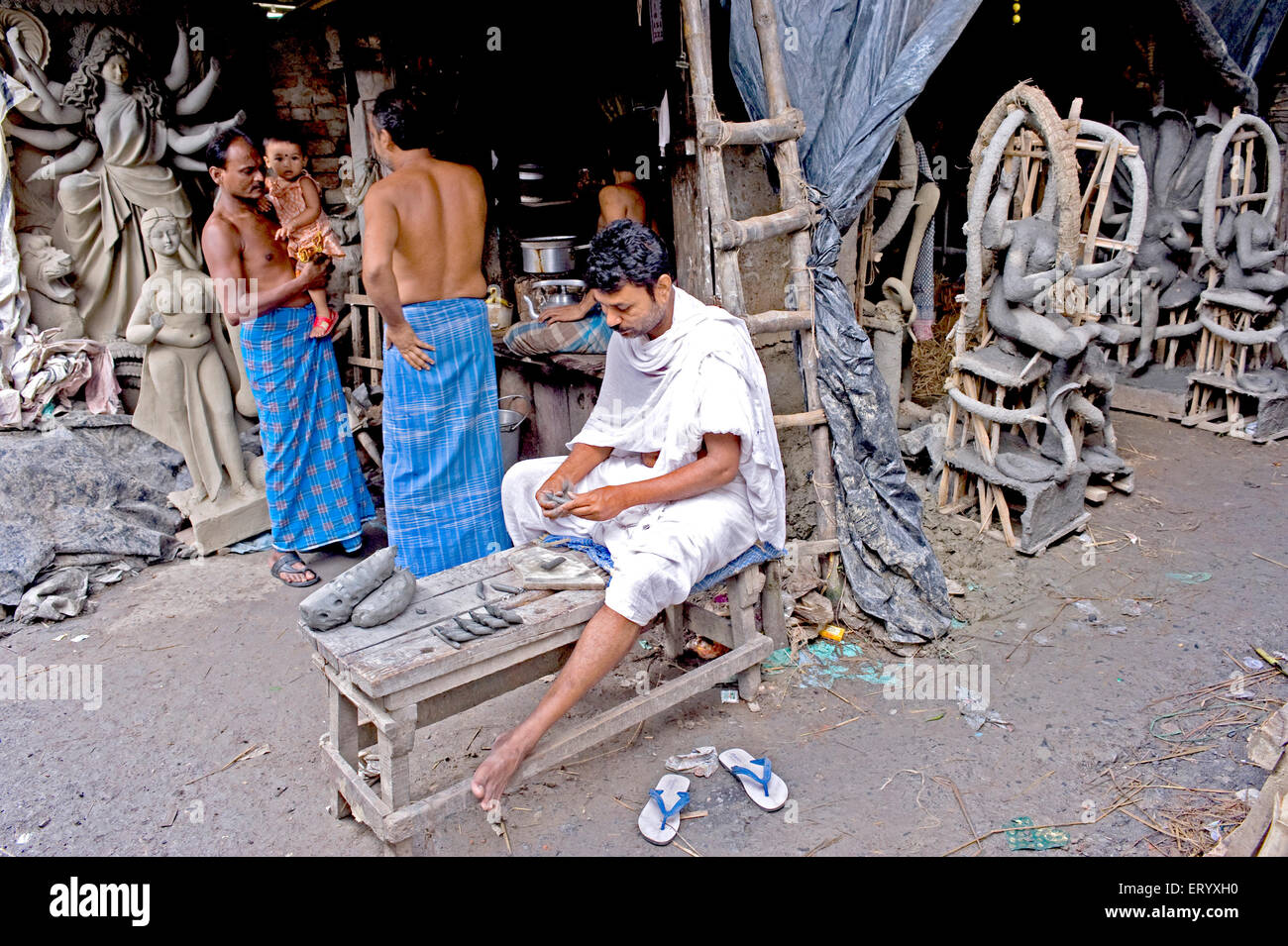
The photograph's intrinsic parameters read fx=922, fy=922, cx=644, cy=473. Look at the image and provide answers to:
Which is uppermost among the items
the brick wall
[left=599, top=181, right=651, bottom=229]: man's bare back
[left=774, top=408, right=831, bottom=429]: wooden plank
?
the brick wall

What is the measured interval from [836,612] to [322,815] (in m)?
2.17

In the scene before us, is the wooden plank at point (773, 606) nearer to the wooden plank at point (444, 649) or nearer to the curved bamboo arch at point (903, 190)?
the wooden plank at point (444, 649)

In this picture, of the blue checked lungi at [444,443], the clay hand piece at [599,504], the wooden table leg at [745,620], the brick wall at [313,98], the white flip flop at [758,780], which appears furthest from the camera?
the brick wall at [313,98]

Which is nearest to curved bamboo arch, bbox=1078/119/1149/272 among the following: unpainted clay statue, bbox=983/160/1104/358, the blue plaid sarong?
unpainted clay statue, bbox=983/160/1104/358

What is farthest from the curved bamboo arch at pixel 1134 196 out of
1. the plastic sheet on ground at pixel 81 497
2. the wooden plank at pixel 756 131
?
the plastic sheet on ground at pixel 81 497

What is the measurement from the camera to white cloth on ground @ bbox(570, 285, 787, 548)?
10.2 ft

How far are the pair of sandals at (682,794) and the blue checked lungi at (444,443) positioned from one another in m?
1.61

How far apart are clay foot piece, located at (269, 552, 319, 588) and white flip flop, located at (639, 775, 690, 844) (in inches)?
98.0

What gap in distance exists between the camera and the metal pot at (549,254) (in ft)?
17.8

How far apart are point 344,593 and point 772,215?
7.18ft

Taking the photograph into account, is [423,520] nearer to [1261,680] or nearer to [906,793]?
[906,793]

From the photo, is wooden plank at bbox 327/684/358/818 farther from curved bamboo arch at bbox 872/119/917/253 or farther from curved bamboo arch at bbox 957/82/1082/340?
curved bamboo arch at bbox 872/119/917/253

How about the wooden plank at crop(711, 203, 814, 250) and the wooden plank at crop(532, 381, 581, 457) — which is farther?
the wooden plank at crop(532, 381, 581, 457)

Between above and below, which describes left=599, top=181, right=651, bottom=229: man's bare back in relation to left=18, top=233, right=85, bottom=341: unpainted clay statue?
above
